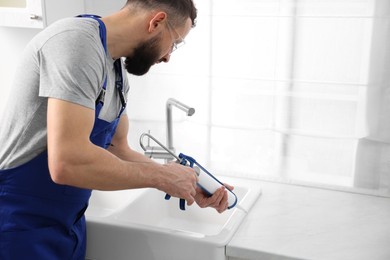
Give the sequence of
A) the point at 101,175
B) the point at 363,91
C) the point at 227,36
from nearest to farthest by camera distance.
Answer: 1. the point at 101,175
2. the point at 363,91
3. the point at 227,36

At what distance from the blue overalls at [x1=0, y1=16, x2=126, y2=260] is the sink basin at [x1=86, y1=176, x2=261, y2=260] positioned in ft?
0.62

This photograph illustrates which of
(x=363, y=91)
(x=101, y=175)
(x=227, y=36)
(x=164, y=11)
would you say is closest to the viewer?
(x=101, y=175)

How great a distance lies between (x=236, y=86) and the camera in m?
1.85

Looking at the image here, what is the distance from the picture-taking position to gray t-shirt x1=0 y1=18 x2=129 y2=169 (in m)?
1.07

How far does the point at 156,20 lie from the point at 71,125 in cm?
35

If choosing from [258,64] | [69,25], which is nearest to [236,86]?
[258,64]

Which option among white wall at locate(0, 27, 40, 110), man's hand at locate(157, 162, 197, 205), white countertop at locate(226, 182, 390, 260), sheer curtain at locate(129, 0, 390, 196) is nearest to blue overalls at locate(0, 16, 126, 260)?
man's hand at locate(157, 162, 197, 205)

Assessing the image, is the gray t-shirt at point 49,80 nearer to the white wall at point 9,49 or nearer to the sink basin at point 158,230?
the sink basin at point 158,230

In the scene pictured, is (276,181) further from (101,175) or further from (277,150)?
(101,175)

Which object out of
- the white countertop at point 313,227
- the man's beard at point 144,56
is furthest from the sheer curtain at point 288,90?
the man's beard at point 144,56

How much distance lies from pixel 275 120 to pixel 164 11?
0.75 m

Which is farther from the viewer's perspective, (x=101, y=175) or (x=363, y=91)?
(x=363, y=91)

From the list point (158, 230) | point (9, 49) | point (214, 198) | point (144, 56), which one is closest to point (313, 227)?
point (214, 198)

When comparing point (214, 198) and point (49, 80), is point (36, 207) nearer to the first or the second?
point (49, 80)
